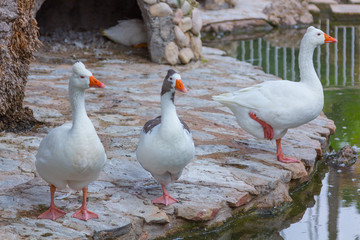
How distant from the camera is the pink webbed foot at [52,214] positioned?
11.6 feet

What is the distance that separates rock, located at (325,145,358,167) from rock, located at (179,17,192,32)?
3437mm

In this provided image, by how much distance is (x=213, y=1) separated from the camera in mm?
12359

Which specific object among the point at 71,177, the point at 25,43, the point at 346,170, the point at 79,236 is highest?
the point at 25,43

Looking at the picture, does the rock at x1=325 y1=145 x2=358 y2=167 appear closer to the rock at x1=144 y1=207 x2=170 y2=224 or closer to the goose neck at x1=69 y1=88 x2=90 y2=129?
the rock at x1=144 y1=207 x2=170 y2=224

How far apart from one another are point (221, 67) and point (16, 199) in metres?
4.87

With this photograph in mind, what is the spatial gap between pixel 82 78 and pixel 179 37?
15.4 ft

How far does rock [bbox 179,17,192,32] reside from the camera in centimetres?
798

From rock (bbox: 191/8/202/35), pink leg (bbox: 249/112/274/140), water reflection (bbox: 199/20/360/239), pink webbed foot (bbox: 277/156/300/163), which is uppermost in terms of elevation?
rock (bbox: 191/8/202/35)

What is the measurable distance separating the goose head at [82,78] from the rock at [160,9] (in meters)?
4.57

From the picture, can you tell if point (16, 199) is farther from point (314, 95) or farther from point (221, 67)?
point (221, 67)

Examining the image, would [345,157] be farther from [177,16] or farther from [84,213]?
[177,16]

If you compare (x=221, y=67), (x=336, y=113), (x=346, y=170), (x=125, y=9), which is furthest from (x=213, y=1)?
(x=346, y=170)

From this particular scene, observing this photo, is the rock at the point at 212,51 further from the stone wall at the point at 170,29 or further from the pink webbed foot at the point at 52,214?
the pink webbed foot at the point at 52,214

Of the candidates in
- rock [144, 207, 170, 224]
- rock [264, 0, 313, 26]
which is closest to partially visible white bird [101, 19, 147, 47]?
rock [264, 0, 313, 26]
